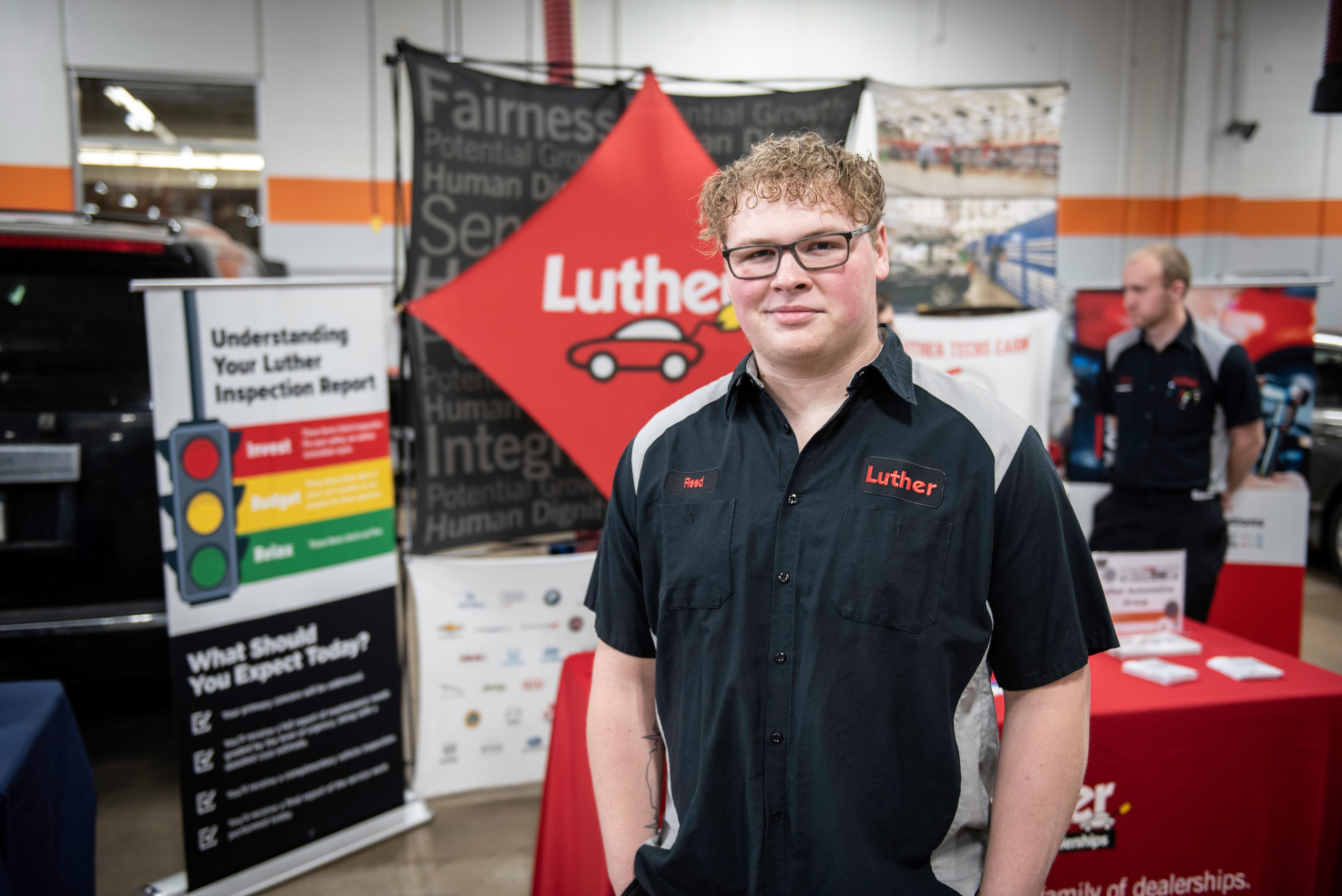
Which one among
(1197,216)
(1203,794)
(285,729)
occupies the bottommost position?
(285,729)

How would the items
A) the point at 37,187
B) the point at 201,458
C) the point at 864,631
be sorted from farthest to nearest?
1. the point at 37,187
2. the point at 201,458
3. the point at 864,631

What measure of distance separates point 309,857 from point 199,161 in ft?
20.7

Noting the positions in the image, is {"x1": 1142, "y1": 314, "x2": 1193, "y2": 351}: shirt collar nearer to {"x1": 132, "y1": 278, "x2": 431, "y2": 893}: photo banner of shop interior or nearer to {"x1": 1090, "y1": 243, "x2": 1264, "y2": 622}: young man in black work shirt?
{"x1": 1090, "y1": 243, "x2": 1264, "y2": 622}: young man in black work shirt

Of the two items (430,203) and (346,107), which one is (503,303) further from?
(346,107)

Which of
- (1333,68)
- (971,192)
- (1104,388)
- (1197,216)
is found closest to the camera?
(971,192)

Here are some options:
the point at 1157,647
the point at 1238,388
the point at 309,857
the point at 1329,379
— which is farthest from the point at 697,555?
the point at 1329,379

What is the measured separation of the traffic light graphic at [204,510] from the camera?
212 cm

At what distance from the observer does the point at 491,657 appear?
8.82 feet

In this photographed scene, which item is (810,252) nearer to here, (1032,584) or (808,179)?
(808,179)

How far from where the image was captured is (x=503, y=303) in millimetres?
2375

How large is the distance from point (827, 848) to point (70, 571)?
2.55 meters

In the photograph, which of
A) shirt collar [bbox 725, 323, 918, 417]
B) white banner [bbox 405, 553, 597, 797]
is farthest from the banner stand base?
shirt collar [bbox 725, 323, 918, 417]

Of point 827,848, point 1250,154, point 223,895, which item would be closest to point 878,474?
point 827,848

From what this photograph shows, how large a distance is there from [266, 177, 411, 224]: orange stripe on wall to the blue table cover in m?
5.71
